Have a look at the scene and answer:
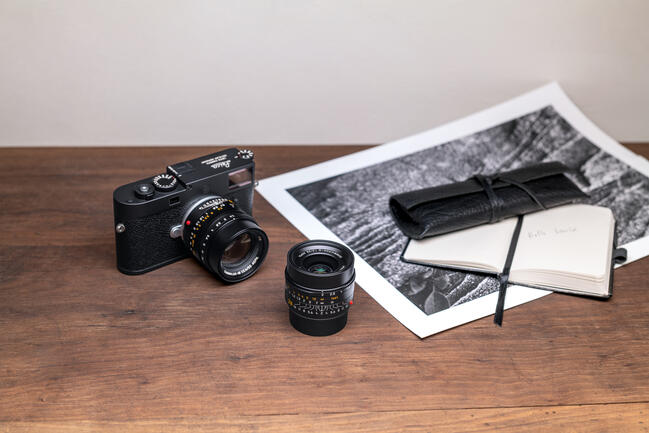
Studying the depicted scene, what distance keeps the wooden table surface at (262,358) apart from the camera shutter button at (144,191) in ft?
0.37

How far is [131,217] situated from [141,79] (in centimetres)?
40

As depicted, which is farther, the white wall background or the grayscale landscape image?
the white wall background

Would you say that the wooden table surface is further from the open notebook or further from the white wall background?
the white wall background

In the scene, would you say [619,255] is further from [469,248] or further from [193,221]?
[193,221]

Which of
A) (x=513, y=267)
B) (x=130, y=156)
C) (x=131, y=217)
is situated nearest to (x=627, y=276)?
(x=513, y=267)

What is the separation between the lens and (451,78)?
1193 mm

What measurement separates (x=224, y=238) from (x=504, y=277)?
1.16ft

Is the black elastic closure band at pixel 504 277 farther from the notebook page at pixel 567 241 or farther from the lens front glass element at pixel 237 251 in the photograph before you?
the lens front glass element at pixel 237 251

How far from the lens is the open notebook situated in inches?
33.0

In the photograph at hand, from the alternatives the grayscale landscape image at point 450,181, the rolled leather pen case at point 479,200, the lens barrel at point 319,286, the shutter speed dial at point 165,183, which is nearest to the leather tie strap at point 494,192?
the rolled leather pen case at point 479,200

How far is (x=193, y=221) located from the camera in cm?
80

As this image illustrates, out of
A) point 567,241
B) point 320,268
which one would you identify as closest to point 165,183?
point 320,268

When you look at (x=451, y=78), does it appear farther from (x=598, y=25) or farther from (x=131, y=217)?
(x=131, y=217)

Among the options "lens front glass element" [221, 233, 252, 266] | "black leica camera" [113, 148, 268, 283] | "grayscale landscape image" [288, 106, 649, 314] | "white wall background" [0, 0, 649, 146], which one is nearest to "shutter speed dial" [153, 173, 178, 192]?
"black leica camera" [113, 148, 268, 283]
